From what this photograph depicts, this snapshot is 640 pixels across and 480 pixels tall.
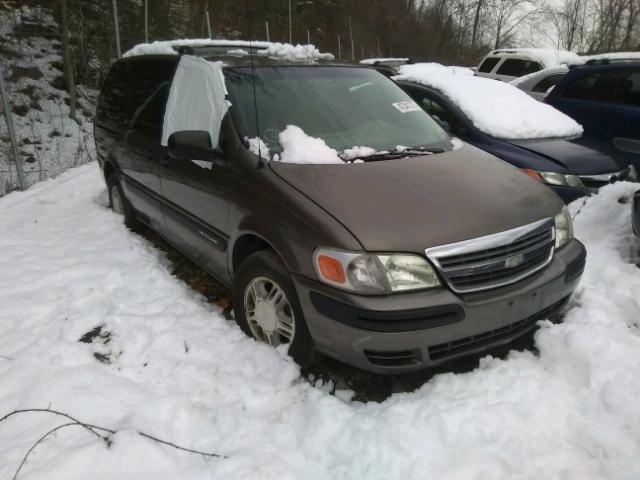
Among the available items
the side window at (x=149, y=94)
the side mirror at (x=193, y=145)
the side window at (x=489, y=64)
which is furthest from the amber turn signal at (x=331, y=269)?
the side window at (x=489, y=64)

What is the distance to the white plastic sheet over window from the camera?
10.5 feet

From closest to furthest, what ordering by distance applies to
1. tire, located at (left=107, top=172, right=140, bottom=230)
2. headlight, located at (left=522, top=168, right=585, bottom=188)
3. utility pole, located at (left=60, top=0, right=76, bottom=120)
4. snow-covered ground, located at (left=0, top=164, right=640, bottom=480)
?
1. snow-covered ground, located at (left=0, top=164, right=640, bottom=480)
2. headlight, located at (left=522, top=168, right=585, bottom=188)
3. tire, located at (left=107, top=172, right=140, bottom=230)
4. utility pole, located at (left=60, top=0, right=76, bottom=120)

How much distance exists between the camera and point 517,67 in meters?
12.5

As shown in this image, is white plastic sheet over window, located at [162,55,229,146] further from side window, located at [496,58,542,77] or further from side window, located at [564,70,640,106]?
side window, located at [496,58,542,77]

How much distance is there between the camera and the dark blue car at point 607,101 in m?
5.71

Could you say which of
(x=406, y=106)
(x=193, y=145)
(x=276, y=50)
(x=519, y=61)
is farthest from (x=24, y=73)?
(x=519, y=61)

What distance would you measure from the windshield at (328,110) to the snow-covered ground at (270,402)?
1354mm

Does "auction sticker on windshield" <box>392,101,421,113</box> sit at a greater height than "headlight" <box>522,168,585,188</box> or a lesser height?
greater

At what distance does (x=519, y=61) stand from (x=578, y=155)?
345 inches

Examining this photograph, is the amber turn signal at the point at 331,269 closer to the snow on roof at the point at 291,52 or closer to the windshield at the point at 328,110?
the windshield at the point at 328,110

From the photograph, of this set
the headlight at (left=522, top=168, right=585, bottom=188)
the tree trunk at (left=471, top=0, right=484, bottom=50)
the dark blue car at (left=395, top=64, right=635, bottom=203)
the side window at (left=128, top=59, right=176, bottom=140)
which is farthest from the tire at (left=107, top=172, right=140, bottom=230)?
the tree trunk at (left=471, top=0, right=484, bottom=50)

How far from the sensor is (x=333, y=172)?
9.04 feet

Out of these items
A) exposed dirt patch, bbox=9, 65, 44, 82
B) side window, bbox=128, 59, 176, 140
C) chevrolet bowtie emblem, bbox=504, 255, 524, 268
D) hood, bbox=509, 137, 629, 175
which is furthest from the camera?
exposed dirt patch, bbox=9, 65, 44, 82

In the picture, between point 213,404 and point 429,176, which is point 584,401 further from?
point 213,404
